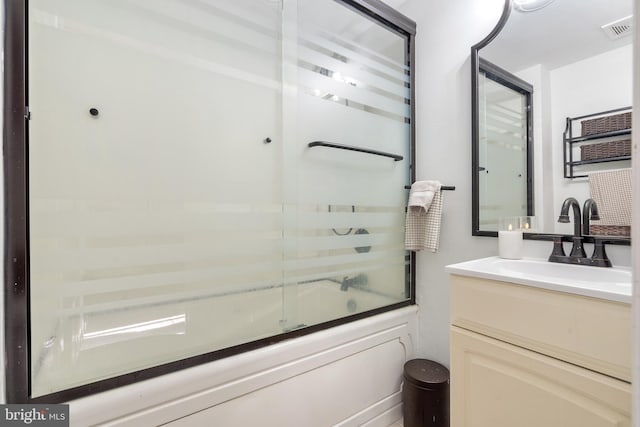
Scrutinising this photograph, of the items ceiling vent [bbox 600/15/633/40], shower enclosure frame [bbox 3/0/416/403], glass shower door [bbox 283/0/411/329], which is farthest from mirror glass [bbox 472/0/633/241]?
shower enclosure frame [bbox 3/0/416/403]

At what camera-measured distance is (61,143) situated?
2.81 feet

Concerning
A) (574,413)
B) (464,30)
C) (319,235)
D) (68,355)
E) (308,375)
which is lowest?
(308,375)

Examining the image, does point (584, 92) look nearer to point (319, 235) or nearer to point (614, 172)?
point (614, 172)

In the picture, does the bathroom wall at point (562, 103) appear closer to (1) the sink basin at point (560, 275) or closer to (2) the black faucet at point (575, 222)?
(2) the black faucet at point (575, 222)


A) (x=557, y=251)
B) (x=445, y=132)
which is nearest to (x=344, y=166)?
(x=445, y=132)

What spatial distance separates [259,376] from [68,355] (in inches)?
24.6

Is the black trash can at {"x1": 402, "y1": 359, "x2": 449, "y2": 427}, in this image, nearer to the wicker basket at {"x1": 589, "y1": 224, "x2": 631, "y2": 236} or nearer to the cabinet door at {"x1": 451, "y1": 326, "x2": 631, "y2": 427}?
the cabinet door at {"x1": 451, "y1": 326, "x2": 631, "y2": 427}

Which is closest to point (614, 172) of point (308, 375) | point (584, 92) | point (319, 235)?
point (584, 92)

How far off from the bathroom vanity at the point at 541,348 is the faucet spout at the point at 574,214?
0.16 metres

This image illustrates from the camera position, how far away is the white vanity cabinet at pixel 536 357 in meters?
0.71

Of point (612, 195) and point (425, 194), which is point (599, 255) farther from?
Answer: point (425, 194)

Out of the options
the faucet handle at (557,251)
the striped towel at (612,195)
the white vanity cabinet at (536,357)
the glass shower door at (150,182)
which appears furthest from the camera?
the faucet handle at (557,251)

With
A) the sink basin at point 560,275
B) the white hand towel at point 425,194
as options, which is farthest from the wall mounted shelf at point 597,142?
the white hand towel at point 425,194

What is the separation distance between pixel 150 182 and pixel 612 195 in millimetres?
1706
